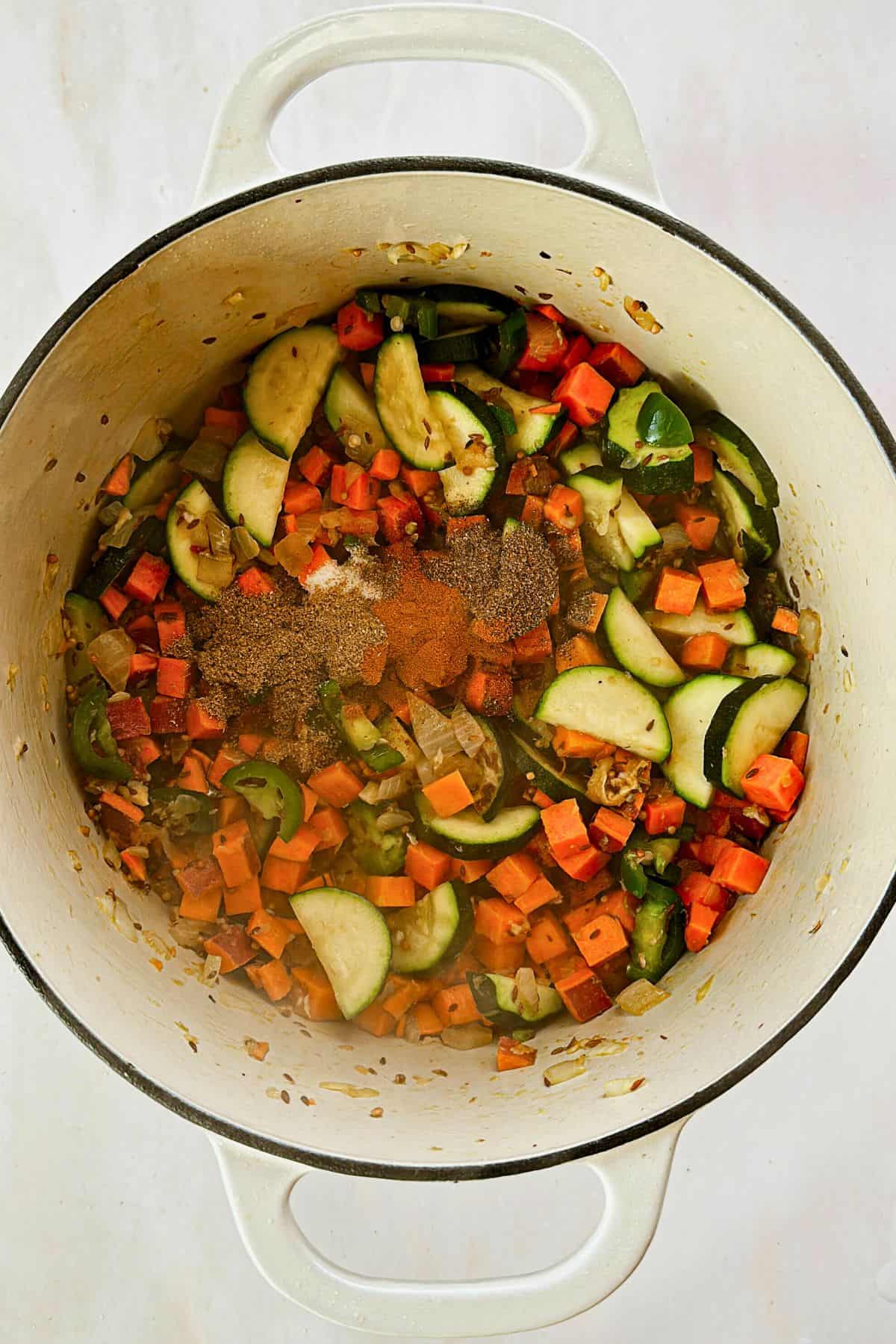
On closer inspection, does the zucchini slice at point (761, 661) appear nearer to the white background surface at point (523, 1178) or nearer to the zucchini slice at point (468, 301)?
the white background surface at point (523, 1178)

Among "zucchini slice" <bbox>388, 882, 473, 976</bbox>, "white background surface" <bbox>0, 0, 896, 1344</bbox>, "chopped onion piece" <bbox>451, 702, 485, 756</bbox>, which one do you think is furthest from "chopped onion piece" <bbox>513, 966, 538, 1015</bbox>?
"white background surface" <bbox>0, 0, 896, 1344</bbox>

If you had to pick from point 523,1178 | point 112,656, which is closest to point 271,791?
point 112,656

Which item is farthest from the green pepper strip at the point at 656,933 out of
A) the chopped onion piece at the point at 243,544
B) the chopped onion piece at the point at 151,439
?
the chopped onion piece at the point at 151,439

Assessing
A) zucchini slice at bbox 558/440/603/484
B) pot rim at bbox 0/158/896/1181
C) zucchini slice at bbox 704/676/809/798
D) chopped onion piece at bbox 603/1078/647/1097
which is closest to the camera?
pot rim at bbox 0/158/896/1181

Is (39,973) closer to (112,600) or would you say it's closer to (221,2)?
(112,600)

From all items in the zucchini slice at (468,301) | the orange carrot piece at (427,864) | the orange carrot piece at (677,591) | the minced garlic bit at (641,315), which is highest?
the zucchini slice at (468,301)

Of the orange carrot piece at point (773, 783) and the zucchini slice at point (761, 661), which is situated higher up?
the zucchini slice at point (761, 661)

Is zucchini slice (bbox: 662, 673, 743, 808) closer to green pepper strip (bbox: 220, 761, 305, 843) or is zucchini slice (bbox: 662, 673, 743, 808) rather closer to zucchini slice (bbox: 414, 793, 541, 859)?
zucchini slice (bbox: 414, 793, 541, 859)
